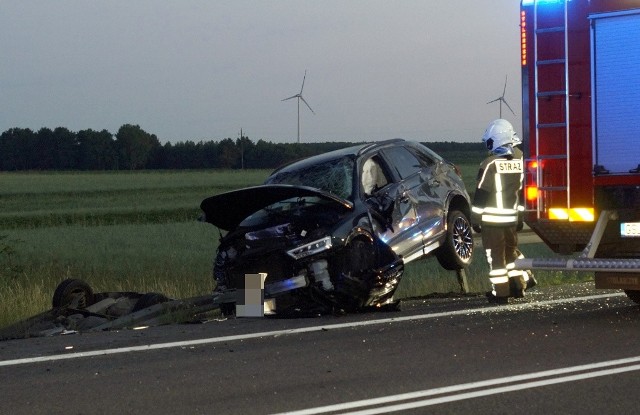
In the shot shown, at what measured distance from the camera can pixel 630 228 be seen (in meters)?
11.3

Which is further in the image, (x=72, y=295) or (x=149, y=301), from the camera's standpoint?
(x=72, y=295)

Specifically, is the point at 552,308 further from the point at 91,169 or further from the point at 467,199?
the point at 91,169

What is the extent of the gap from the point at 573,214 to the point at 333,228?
7.99 feet

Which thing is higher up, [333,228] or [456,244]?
[333,228]

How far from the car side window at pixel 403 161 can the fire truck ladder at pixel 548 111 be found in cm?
285

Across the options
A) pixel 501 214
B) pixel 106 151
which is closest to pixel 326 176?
pixel 501 214

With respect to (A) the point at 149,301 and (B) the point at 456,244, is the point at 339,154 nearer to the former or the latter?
(B) the point at 456,244

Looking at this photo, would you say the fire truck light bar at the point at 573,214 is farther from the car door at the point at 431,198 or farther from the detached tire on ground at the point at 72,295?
the detached tire on ground at the point at 72,295

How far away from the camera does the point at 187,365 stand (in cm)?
897

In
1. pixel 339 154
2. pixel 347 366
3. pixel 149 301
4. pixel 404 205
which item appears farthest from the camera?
pixel 339 154

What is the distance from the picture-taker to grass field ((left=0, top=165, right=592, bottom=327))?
16.8 metres

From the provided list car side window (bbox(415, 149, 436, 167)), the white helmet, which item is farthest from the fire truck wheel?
car side window (bbox(415, 149, 436, 167))

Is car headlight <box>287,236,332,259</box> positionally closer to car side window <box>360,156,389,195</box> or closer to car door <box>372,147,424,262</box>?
car door <box>372,147,424,262</box>

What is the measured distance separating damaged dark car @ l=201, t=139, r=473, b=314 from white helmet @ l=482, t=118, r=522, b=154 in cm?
114
